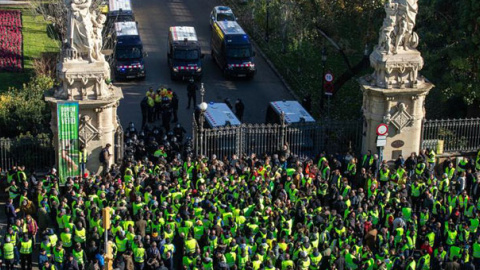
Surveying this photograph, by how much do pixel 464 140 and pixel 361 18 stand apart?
353 inches

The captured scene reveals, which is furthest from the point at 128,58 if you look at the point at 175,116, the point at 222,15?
the point at 222,15

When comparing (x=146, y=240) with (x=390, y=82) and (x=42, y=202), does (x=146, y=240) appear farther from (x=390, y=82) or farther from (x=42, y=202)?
(x=390, y=82)

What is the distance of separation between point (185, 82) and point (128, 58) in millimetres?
3277

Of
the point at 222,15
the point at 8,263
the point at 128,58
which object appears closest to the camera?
the point at 8,263

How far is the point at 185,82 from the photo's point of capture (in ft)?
173

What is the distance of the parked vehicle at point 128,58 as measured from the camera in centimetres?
5194

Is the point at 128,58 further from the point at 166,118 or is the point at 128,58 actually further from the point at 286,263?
the point at 286,263

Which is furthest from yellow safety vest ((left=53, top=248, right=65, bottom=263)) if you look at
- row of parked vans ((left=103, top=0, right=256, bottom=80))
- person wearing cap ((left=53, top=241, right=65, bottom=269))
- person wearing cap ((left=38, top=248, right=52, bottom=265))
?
row of parked vans ((left=103, top=0, right=256, bottom=80))

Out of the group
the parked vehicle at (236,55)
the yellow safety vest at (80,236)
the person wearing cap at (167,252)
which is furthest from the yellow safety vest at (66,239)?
the parked vehicle at (236,55)

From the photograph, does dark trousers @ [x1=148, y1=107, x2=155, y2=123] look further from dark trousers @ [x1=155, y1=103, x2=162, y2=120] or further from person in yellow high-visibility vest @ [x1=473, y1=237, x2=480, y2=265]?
person in yellow high-visibility vest @ [x1=473, y1=237, x2=480, y2=265]

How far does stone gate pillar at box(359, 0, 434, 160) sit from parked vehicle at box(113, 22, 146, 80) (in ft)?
52.9

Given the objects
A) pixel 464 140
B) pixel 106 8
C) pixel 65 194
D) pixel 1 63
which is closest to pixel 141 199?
pixel 65 194

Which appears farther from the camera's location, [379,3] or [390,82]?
[379,3]

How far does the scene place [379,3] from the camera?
153 feet
